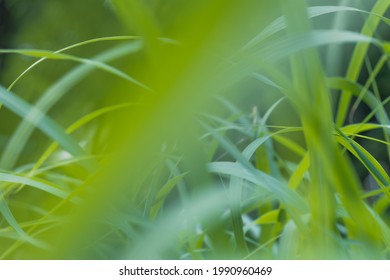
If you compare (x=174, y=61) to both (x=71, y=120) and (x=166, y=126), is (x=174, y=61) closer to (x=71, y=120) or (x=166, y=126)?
(x=166, y=126)

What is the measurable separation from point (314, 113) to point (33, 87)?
656 mm

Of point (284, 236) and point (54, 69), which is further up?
point (54, 69)

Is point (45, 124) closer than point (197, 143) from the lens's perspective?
No

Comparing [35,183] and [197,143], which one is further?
[35,183]

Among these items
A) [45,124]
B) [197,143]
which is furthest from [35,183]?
[197,143]

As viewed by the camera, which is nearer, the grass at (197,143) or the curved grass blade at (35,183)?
the grass at (197,143)

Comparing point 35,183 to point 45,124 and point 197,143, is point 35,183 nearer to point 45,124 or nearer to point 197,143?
point 45,124

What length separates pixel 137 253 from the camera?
0.78 ft

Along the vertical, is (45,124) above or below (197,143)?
above

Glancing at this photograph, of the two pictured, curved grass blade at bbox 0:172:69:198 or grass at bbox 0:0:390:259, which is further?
curved grass blade at bbox 0:172:69:198

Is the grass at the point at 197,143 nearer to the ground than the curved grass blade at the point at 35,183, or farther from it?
nearer to the ground

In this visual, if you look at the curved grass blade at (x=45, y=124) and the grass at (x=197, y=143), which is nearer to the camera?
the grass at (x=197, y=143)
